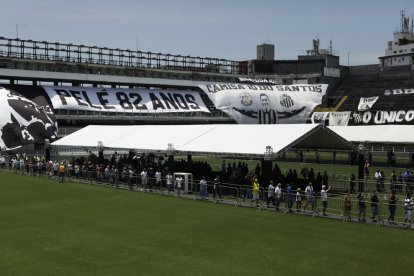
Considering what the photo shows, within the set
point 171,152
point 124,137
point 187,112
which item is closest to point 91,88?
point 187,112

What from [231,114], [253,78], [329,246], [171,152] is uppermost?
[253,78]

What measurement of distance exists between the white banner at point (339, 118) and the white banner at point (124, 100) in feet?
62.5

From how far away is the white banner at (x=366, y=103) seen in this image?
75625mm

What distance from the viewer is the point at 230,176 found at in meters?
29.0

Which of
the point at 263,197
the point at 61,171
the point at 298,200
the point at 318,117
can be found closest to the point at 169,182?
the point at 263,197

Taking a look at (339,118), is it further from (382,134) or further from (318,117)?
(382,134)

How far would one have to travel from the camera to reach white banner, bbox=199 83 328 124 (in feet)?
242

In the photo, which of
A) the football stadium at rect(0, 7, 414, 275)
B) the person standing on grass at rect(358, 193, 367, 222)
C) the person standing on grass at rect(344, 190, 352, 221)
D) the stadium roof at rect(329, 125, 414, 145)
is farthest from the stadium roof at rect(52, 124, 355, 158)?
the stadium roof at rect(329, 125, 414, 145)

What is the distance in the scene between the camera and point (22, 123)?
5244 centimetres

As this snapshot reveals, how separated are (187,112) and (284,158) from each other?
27556 mm

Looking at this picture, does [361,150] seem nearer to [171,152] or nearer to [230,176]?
[230,176]

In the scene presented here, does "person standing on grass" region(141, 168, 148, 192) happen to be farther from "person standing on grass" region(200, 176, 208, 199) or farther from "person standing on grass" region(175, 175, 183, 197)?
"person standing on grass" region(200, 176, 208, 199)

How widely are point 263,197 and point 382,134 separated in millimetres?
28578

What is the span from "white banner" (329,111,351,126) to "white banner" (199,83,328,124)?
469 centimetres
